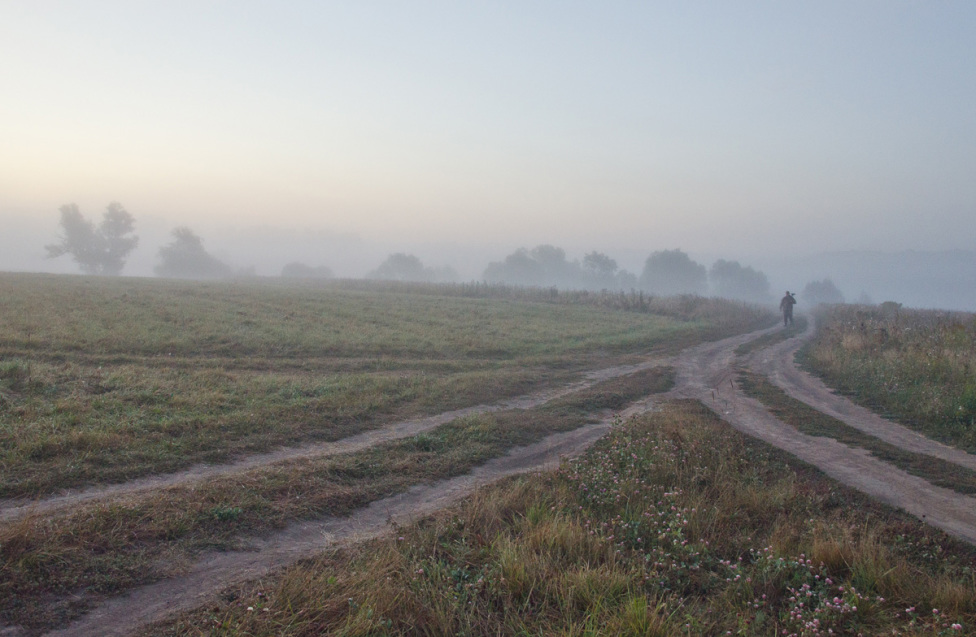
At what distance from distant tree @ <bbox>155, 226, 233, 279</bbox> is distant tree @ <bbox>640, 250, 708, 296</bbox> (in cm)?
11163

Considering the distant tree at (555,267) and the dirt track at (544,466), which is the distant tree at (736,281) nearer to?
the distant tree at (555,267)

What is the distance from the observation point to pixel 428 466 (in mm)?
7871

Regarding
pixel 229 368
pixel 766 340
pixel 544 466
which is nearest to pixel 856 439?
pixel 544 466

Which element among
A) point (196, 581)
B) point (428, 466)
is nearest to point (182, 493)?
point (196, 581)

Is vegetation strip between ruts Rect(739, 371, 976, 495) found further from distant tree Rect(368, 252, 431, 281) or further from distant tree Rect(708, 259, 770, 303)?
distant tree Rect(708, 259, 770, 303)

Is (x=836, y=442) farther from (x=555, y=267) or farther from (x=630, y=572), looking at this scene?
(x=555, y=267)

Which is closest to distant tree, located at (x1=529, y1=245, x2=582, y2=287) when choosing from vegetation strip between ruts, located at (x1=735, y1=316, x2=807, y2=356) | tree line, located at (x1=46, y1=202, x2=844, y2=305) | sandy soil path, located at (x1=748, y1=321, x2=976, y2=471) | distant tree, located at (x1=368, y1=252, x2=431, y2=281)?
tree line, located at (x1=46, y1=202, x2=844, y2=305)

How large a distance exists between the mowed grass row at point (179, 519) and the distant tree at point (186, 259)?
10592 centimetres

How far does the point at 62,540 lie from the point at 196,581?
4.53 ft

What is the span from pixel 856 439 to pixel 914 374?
248 inches

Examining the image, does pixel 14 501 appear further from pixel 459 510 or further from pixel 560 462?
pixel 560 462

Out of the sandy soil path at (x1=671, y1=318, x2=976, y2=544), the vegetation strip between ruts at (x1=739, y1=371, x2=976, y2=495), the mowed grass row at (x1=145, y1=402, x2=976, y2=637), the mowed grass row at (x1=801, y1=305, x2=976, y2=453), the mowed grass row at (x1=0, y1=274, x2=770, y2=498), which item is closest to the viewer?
the mowed grass row at (x1=145, y1=402, x2=976, y2=637)

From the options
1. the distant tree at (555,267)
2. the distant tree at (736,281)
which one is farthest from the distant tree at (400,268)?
the distant tree at (736,281)

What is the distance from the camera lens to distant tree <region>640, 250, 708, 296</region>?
158 metres
